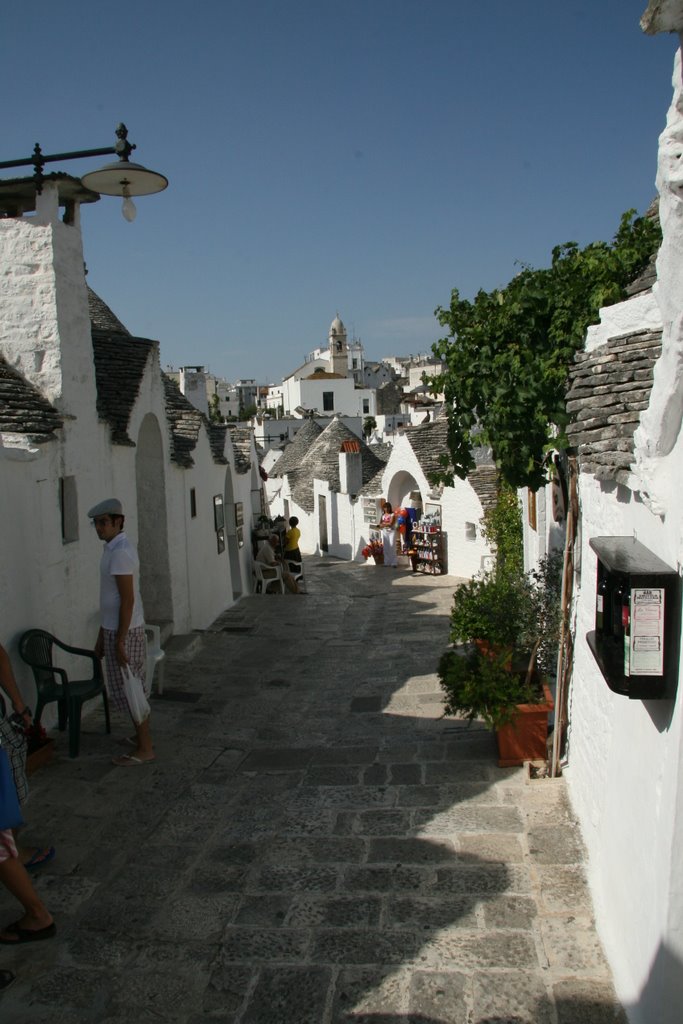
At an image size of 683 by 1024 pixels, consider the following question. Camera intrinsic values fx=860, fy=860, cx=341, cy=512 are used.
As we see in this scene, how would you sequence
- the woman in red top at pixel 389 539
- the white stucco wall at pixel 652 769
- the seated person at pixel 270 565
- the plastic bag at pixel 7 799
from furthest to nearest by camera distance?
1. the woman in red top at pixel 389 539
2. the seated person at pixel 270 565
3. the plastic bag at pixel 7 799
4. the white stucco wall at pixel 652 769

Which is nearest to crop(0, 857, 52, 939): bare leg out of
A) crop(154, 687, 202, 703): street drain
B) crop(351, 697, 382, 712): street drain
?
crop(154, 687, 202, 703): street drain

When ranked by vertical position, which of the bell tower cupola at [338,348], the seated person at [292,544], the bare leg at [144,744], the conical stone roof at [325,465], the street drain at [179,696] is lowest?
the street drain at [179,696]

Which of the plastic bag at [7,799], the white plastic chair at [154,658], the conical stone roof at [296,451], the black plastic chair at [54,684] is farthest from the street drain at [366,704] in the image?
the conical stone roof at [296,451]

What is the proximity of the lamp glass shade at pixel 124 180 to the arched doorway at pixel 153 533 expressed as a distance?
4213 millimetres

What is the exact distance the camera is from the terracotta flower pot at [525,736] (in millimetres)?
6488

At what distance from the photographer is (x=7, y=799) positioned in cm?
420

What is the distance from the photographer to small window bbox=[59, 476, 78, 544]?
7.89 meters

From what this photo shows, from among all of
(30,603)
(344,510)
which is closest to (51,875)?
(30,603)

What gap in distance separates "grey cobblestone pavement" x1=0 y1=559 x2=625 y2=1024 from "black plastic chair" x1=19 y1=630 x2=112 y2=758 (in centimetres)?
36

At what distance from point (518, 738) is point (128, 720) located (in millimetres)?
3621

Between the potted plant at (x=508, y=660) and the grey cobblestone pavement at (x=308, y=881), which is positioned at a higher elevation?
the potted plant at (x=508, y=660)

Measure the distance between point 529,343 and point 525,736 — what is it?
306cm

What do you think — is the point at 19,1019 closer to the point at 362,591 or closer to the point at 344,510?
the point at 362,591

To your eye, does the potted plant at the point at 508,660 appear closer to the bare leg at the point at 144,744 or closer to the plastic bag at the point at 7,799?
the bare leg at the point at 144,744
